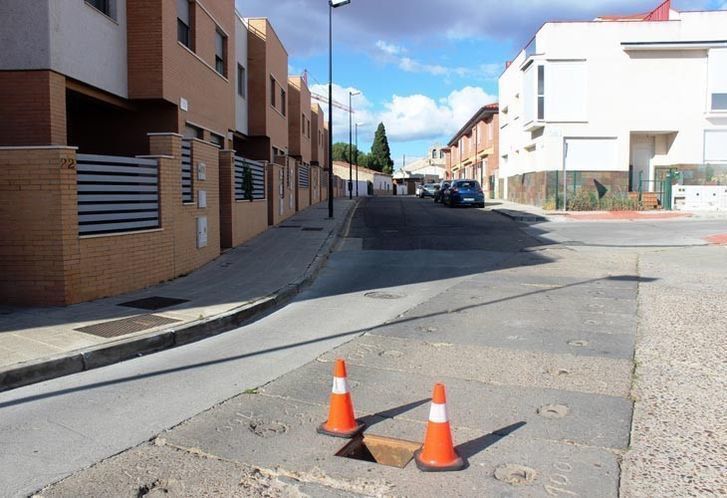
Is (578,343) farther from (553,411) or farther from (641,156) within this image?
(641,156)

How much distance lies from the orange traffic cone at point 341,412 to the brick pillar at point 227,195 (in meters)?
11.4

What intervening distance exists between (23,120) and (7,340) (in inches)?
160

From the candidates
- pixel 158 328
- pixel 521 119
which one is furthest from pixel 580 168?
pixel 158 328

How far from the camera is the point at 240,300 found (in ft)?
30.7

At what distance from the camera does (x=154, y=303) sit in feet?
29.6

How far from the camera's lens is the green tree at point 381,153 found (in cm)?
12275

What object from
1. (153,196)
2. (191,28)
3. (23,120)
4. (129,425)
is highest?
(191,28)

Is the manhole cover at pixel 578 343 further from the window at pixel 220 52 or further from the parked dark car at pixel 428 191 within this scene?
the parked dark car at pixel 428 191

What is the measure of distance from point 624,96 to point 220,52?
21.4 meters

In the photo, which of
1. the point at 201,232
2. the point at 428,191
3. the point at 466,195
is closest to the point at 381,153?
the point at 428,191

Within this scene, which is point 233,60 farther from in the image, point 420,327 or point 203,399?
point 203,399

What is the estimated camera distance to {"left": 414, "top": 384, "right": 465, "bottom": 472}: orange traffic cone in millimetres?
3904

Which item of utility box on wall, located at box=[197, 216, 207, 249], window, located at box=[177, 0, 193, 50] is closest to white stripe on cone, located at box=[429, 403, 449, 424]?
utility box on wall, located at box=[197, 216, 207, 249]

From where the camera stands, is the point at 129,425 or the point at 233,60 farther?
the point at 233,60
